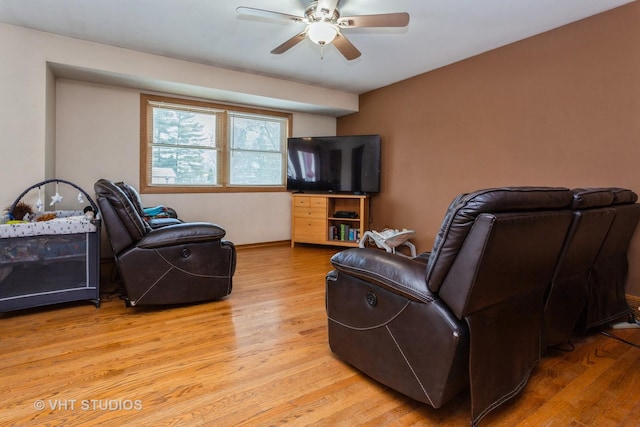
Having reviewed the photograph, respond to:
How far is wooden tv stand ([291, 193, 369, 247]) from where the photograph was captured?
189 inches

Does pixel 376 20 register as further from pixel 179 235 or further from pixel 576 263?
pixel 179 235

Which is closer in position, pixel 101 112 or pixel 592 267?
pixel 592 267

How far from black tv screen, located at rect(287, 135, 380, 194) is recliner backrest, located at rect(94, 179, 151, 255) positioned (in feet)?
9.55

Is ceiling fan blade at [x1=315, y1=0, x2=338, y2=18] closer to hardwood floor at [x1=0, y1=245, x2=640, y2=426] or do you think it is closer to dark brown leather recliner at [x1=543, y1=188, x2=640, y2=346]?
dark brown leather recliner at [x1=543, y1=188, x2=640, y2=346]

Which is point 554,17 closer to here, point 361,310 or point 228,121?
point 361,310

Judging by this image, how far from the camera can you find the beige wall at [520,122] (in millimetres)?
2566

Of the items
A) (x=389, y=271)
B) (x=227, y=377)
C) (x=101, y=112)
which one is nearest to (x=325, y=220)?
(x=101, y=112)

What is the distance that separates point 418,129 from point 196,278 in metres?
3.21

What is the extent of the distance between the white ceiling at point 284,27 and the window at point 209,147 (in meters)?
0.82

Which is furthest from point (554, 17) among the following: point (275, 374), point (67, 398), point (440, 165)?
point (67, 398)

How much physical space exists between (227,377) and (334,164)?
3.70 meters

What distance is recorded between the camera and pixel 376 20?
2363mm

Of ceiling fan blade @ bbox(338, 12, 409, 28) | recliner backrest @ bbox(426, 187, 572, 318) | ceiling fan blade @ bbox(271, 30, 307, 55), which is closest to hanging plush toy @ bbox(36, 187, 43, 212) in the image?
ceiling fan blade @ bbox(271, 30, 307, 55)

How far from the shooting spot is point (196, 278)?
8.43 ft
